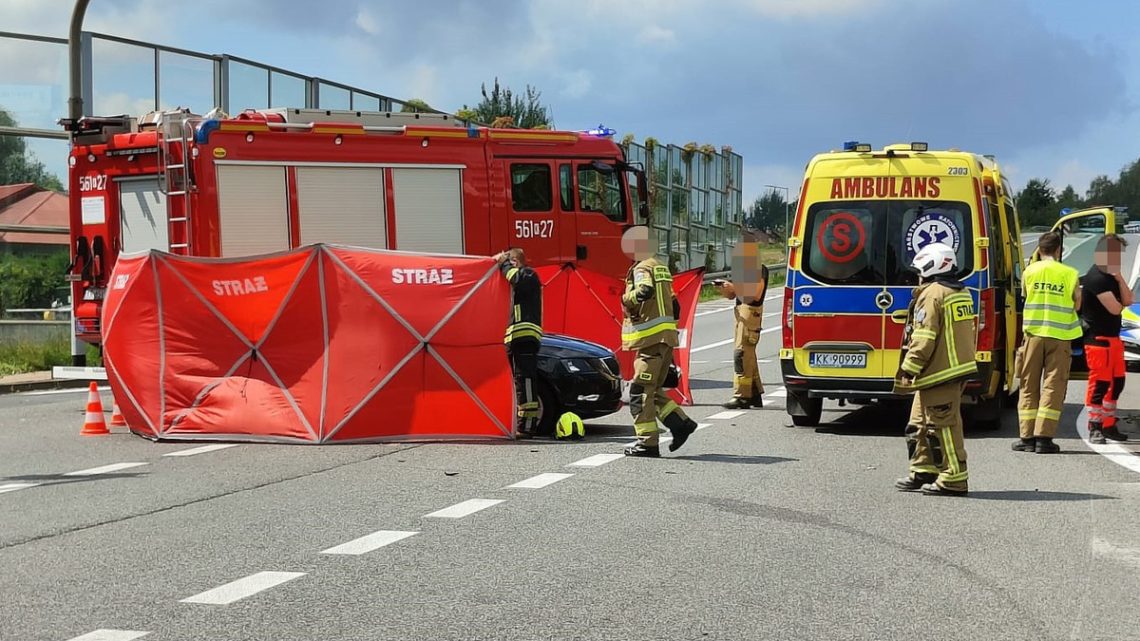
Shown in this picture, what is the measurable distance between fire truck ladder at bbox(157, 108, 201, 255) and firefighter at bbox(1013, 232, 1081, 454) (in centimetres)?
940

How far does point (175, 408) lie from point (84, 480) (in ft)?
9.16

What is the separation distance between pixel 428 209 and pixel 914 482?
9.69 meters

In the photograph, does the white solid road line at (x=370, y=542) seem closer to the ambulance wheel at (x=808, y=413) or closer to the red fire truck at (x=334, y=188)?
the ambulance wheel at (x=808, y=413)

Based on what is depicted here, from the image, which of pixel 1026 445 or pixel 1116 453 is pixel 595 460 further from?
pixel 1116 453

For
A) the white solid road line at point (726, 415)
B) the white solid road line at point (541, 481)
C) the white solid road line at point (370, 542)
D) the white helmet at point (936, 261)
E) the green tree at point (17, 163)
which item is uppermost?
the green tree at point (17, 163)

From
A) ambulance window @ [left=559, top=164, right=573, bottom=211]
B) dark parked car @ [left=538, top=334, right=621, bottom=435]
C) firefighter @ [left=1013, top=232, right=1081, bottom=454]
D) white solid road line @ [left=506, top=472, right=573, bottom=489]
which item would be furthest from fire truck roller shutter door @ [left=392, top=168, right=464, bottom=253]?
firefighter @ [left=1013, top=232, right=1081, bottom=454]

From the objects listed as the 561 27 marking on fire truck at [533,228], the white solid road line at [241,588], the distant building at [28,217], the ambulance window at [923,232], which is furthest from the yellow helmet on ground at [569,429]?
the distant building at [28,217]

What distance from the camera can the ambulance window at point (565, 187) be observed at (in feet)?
60.4

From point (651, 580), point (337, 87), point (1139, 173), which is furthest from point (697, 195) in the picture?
point (1139, 173)

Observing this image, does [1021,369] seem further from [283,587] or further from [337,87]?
[337,87]

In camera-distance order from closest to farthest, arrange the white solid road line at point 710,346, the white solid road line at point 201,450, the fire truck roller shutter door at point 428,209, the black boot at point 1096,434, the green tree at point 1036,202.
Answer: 1. the white solid road line at point 201,450
2. the black boot at point 1096,434
3. the fire truck roller shutter door at point 428,209
4. the white solid road line at point 710,346
5. the green tree at point 1036,202

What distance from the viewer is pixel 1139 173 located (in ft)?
301

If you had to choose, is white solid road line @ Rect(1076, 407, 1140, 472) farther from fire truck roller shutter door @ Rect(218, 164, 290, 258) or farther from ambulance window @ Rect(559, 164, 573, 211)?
fire truck roller shutter door @ Rect(218, 164, 290, 258)

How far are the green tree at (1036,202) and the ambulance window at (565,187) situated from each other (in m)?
90.5
